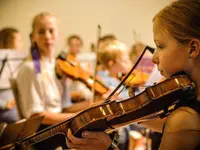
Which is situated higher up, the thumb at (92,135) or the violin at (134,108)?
the violin at (134,108)

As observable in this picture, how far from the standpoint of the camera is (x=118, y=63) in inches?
77.1

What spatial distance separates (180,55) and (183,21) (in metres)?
0.08

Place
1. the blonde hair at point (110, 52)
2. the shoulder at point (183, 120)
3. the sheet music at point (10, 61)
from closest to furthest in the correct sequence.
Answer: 1. the shoulder at point (183, 120)
2. the sheet music at point (10, 61)
3. the blonde hair at point (110, 52)

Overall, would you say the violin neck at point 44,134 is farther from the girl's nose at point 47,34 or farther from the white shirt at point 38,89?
the girl's nose at point 47,34

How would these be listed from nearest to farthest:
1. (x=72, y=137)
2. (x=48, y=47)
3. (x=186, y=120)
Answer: (x=186, y=120), (x=72, y=137), (x=48, y=47)

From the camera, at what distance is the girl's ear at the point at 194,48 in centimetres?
70

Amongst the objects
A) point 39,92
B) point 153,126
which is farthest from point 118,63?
point 153,126

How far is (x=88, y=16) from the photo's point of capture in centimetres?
391

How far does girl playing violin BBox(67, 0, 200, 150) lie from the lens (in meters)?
0.67

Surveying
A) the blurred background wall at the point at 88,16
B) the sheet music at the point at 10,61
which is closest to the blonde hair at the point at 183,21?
the sheet music at the point at 10,61

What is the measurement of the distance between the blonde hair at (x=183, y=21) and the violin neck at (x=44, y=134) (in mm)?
390

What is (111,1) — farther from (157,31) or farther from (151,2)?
(157,31)

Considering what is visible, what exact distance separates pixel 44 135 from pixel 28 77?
0.58m

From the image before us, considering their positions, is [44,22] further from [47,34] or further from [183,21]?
[183,21]
